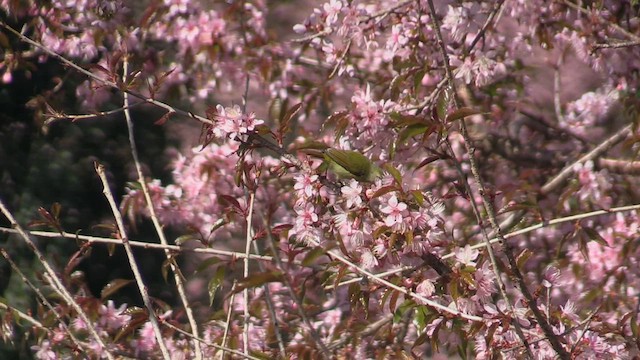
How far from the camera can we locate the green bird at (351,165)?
162cm

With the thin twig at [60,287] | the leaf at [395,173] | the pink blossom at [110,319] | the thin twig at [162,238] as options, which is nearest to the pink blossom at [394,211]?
the leaf at [395,173]

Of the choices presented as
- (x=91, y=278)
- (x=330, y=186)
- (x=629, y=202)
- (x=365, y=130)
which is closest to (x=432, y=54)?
(x=365, y=130)

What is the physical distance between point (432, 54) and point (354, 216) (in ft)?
3.89

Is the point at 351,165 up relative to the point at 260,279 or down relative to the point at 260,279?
up

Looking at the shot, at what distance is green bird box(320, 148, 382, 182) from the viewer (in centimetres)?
162

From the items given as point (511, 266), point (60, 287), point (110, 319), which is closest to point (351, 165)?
point (511, 266)

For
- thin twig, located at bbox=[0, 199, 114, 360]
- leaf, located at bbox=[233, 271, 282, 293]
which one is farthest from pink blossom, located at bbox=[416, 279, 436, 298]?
thin twig, located at bbox=[0, 199, 114, 360]

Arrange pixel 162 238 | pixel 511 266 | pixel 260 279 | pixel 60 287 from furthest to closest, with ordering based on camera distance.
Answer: pixel 162 238 → pixel 60 287 → pixel 511 266 → pixel 260 279

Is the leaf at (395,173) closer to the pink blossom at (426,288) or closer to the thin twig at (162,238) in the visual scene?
the pink blossom at (426,288)

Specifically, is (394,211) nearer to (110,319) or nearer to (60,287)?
(60,287)

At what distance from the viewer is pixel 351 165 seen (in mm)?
1628

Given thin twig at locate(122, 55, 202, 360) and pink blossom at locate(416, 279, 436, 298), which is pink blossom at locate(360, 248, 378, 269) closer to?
pink blossom at locate(416, 279, 436, 298)

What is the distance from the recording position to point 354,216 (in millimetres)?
1707

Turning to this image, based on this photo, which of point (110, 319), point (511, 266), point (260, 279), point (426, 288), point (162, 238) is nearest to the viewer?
→ point (260, 279)
